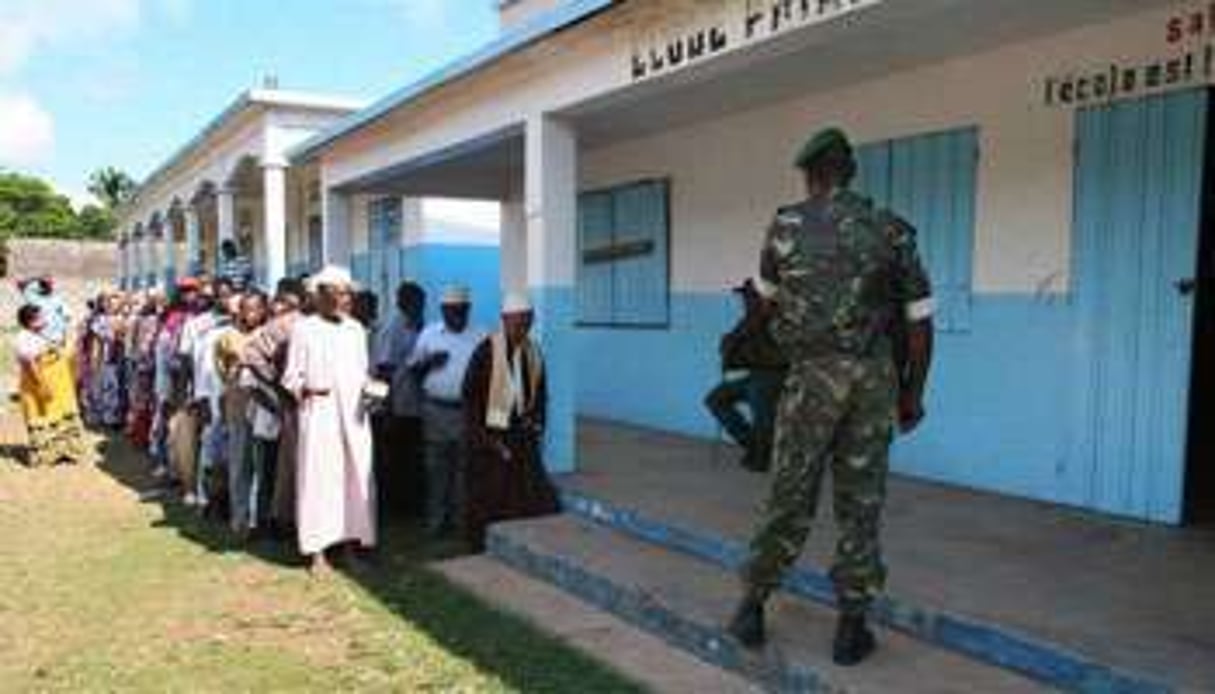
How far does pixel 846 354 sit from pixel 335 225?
9271 millimetres

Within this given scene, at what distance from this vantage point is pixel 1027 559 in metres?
5.37

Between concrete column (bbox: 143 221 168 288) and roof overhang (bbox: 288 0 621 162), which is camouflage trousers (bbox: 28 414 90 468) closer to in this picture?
roof overhang (bbox: 288 0 621 162)

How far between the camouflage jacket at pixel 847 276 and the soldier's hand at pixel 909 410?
0.66 feet

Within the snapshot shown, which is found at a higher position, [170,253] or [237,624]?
[170,253]

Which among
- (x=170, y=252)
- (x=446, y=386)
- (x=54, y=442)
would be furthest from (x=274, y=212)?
(x=170, y=252)

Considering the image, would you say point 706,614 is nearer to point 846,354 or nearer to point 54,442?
point 846,354

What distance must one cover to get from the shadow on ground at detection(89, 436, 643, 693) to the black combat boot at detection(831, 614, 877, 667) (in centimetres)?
82

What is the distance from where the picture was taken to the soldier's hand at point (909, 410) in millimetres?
4285

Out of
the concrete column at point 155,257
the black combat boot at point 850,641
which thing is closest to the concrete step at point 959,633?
the black combat boot at point 850,641

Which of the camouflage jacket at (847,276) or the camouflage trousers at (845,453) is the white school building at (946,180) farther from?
the camouflage trousers at (845,453)

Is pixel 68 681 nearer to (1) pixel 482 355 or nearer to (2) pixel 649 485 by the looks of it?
(1) pixel 482 355

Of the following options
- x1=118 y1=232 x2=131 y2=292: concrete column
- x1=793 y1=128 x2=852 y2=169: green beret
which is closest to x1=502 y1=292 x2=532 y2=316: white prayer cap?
x1=793 y1=128 x2=852 y2=169: green beret

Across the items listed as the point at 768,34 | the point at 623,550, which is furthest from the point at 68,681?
the point at 768,34

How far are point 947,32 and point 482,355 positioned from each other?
124 inches
